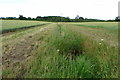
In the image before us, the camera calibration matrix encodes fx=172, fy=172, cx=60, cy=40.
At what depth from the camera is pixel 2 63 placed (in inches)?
138

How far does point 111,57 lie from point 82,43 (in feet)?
3.47

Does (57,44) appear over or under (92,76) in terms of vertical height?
over

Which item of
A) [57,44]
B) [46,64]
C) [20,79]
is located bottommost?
[20,79]

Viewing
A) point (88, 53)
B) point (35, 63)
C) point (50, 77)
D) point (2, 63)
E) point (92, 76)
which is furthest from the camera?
point (88, 53)

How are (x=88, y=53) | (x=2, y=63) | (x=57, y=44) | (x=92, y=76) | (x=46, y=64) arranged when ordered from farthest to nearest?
(x=57, y=44) < (x=88, y=53) < (x=2, y=63) < (x=46, y=64) < (x=92, y=76)

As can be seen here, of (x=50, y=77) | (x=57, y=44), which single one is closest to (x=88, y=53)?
(x=57, y=44)

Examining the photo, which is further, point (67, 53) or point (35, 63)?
point (67, 53)

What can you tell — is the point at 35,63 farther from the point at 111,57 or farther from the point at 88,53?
the point at 111,57

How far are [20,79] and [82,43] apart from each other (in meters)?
2.03

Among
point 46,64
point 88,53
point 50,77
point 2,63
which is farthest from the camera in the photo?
point 88,53

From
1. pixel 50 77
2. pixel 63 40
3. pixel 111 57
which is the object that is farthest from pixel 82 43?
pixel 50 77

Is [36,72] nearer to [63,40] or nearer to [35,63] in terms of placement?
[35,63]

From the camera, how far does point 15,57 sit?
4.01m

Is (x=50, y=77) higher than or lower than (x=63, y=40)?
lower
